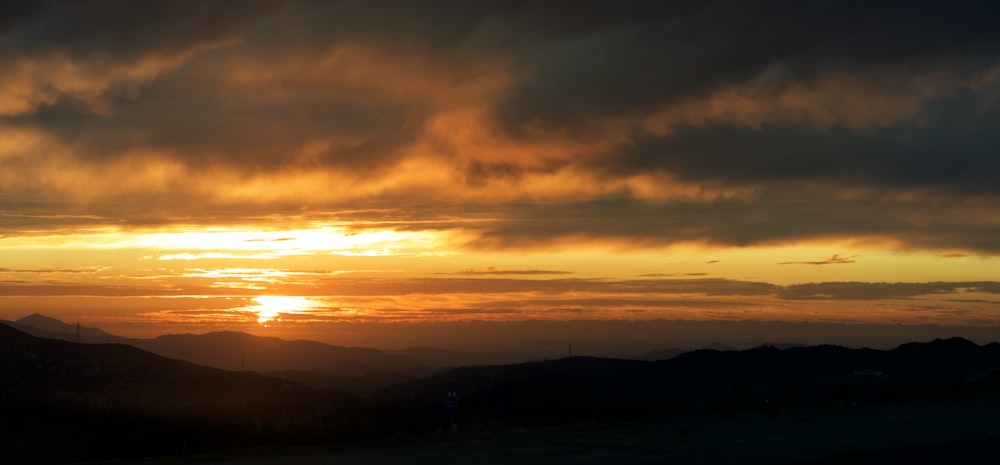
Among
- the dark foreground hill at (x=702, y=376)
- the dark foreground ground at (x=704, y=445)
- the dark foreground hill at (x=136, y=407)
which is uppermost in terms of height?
the dark foreground ground at (x=704, y=445)

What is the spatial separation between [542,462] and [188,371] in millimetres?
86642

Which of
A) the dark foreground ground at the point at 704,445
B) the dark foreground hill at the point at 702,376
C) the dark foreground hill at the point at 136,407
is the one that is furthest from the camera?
the dark foreground hill at the point at 702,376

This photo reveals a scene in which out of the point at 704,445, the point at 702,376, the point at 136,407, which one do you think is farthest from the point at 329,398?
the point at 704,445

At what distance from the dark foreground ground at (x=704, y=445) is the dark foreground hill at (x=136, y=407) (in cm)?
2164

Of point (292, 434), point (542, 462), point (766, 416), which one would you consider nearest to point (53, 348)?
point (292, 434)

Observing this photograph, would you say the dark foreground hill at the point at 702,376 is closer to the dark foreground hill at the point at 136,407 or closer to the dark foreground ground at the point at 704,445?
the dark foreground hill at the point at 136,407

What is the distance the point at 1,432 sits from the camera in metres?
70.9

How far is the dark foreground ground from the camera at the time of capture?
2908 cm

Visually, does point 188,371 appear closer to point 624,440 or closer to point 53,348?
point 53,348

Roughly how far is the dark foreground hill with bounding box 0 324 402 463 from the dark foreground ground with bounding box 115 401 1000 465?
2164 centimetres

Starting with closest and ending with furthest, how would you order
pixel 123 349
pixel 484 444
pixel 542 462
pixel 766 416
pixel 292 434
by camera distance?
pixel 542 462 → pixel 484 444 → pixel 766 416 → pixel 292 434 → pixel 123 349

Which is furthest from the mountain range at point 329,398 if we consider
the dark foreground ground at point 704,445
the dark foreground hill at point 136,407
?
the dark foreground ground at point 704,445

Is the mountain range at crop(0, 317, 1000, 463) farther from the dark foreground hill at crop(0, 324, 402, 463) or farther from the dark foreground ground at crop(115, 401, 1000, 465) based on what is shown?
the dark foreground ground at crop(115, 401, 1000, 465)

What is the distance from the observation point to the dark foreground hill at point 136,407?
231 ft
